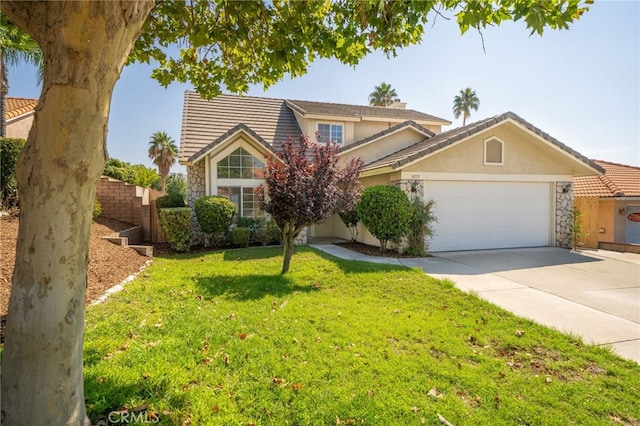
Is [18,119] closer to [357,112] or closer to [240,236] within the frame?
[240,236]

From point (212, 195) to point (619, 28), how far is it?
14014 millimetres

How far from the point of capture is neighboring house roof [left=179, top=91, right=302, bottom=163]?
15.0 metres

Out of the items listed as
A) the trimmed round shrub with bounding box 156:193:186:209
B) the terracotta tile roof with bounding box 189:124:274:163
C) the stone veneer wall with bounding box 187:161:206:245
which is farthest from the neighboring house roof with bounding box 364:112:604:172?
the trimmed round shrub with bounding box 156:193:186:209

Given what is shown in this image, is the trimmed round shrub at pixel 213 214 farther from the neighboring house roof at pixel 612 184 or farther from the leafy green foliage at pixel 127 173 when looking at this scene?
the neighboring house roof at pixel 612 184

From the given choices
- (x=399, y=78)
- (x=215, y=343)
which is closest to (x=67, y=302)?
(x=215, y=343)

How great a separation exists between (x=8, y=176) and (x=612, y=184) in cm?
2505

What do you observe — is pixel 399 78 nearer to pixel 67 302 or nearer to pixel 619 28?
pixel 619 28

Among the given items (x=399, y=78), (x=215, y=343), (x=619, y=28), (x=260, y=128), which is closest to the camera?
(x=215, y=343)

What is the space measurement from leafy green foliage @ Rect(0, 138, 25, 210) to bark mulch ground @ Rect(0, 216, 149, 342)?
67cm

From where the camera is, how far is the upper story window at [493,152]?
12844 mm

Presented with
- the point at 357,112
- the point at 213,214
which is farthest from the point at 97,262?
the point at 357,112

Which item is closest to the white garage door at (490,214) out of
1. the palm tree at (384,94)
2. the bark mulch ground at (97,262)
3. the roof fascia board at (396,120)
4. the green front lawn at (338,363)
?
the green front lawn at (338,363)

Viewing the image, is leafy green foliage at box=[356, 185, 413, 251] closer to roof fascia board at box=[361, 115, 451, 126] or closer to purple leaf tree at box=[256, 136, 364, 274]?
purple leaf tree at box=[256, 136, 364, 274]

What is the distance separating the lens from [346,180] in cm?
916
